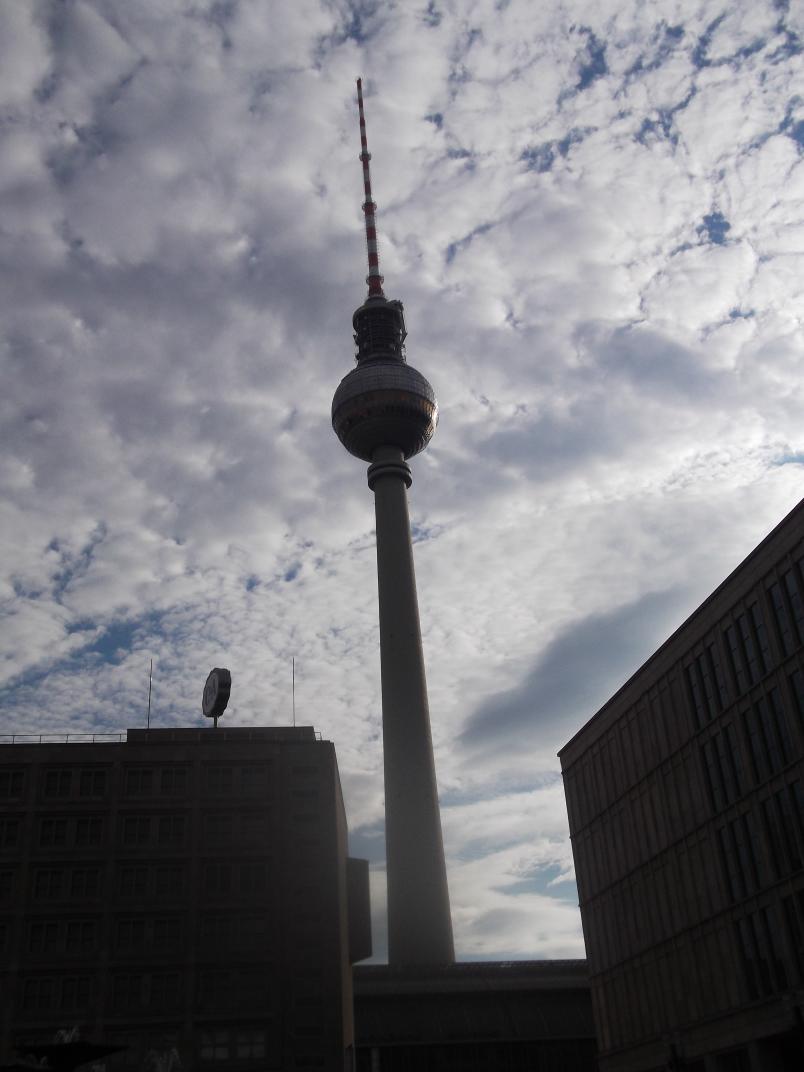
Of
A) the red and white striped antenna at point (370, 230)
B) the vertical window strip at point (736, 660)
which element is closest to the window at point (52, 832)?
the vertical window strip at point (736, 660)

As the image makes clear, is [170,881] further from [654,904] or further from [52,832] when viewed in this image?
[654,904]

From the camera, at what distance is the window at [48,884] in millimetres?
80125

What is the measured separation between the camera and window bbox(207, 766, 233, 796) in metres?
85.6

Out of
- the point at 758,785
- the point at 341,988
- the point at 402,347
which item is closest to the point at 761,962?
the point at 758,785

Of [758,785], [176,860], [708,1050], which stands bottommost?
[708,1050]

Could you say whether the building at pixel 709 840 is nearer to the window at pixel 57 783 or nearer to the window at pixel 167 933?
the window at pixel 167 933

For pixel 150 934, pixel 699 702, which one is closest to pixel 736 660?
pixel 699 702

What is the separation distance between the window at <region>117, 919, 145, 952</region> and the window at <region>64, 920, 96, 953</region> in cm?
186

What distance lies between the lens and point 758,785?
194 ft

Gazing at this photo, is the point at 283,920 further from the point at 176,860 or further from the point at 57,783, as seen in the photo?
the point at 57,783

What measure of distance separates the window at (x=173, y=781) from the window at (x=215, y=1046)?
17803mm

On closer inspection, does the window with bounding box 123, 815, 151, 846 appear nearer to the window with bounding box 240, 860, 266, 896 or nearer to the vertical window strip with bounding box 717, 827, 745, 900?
the window with bounding box 240, 860, 266, 896

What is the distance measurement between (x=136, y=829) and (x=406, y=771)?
41.9 meters

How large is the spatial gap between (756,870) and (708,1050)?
39.5ft
